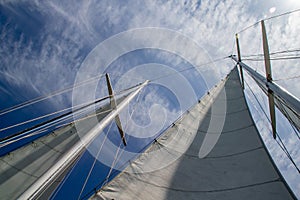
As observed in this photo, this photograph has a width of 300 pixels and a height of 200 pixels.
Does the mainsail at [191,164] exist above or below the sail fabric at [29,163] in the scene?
below

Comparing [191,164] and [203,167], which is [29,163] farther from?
[203,167]

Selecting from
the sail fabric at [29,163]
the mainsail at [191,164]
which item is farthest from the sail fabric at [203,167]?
the sail fabric at [29,163]

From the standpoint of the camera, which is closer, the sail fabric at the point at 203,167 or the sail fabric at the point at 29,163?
the sail fabric at the point at 203,167

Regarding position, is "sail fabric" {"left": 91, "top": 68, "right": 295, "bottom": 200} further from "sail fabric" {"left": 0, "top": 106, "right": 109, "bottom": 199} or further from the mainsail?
"sail fabric" {"left": 0, "top": 106, "right": 109, "bottom": 199}

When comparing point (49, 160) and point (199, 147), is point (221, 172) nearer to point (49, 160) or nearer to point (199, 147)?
point (199, 147)

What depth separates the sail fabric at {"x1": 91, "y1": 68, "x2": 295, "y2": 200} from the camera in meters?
3.69

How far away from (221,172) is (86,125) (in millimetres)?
6000

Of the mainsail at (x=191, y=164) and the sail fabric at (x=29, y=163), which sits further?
the sail fabric at (x=29, y=163)

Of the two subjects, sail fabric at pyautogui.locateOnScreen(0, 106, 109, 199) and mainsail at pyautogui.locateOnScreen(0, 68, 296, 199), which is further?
sail fabric at pyautogui.locateOnScreen(0, 106, 109, 199)

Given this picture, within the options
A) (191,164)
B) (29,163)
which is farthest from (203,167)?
(29,163)

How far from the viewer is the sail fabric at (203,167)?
3.69 meters

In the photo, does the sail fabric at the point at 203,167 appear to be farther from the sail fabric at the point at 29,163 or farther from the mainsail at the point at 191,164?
the sail fabric at the point at 29,163

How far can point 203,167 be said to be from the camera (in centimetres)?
474

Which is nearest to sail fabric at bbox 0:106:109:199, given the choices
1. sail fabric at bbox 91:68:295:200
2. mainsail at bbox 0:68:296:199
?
mainsail at bbox 0:68:296:199
